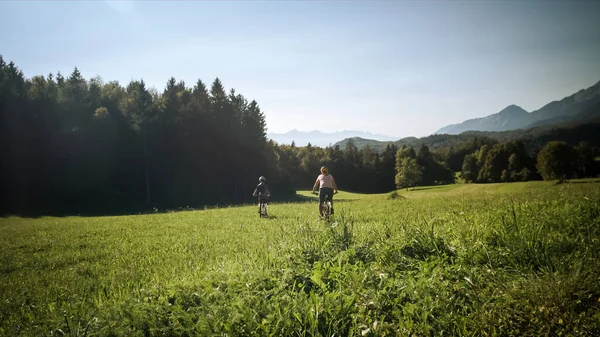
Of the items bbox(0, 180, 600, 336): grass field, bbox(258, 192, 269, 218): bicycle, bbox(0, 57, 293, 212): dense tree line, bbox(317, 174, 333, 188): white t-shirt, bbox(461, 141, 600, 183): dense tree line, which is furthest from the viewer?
bbox(461, 141, 600, 183): dense tree line

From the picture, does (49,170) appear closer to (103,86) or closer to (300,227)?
(103,86)

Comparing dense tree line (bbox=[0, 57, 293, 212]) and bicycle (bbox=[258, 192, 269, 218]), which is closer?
bicycle (bbox=[258, 192, 269, 218])

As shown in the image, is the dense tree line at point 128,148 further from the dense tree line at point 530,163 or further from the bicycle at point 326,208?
the bicycle at point 326,208

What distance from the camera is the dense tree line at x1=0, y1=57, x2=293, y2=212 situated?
3744 centimetres

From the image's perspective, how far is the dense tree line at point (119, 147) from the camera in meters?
37.4

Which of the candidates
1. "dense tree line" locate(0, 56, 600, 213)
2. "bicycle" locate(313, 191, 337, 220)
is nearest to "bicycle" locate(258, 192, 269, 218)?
"bicycle" locate(313, 191, 337, 220)

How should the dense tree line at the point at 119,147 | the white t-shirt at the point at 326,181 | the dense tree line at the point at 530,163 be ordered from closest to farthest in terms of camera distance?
the white t-shirt at the point at 326,181 < the dense tree line at the point at 119,147 < the dense tree line at the point at 530,163

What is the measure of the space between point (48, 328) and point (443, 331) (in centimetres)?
568

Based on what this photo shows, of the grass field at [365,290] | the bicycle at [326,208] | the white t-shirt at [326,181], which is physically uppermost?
the white t-shirt at [326,181]

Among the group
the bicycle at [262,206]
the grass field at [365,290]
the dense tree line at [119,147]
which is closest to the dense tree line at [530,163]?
the dense tree line at [119,147]

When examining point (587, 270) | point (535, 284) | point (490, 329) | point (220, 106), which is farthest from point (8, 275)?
point (220, 106)

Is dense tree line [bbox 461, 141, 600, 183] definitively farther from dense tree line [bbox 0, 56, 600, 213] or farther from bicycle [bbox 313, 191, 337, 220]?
bicycle [bbox 313, 191, 337, 220]

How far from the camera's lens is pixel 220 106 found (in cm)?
5556

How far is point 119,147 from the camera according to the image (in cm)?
4500
